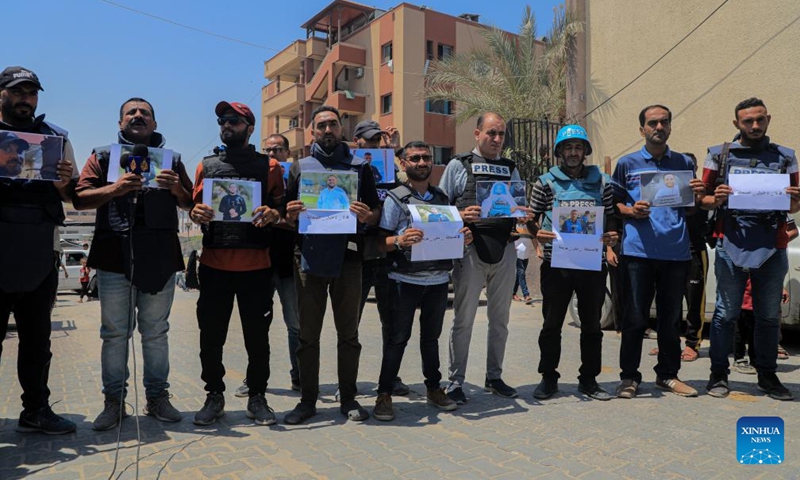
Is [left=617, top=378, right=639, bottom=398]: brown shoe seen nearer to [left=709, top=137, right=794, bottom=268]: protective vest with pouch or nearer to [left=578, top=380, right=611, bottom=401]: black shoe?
[left=578, top=380, right=611, bottom=401]: black shoe

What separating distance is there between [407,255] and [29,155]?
8.67ft

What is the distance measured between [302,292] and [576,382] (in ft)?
9.36

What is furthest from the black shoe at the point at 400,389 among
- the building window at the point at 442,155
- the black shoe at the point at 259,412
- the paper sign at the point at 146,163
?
the building window at the point at 442,155

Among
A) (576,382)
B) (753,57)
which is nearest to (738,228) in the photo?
(576,382)

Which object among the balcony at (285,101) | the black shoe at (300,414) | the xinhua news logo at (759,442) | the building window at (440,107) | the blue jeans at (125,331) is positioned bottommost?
the black shoe at (300,414)

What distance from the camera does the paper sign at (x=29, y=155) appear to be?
399cm

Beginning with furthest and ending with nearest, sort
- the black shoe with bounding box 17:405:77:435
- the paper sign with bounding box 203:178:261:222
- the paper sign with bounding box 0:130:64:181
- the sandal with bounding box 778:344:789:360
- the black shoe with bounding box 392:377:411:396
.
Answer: the sandal with bounding box 778:344:789:360
the black shoe with bounding box 392:377:411:396
the paper sign with bounding box 203:178:261:222
the black shoe with bounding box 17:405:77:435
the paper sign with bounding box 0:130:64:181

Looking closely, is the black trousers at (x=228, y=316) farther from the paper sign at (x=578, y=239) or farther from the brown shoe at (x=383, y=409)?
the paper sign at (x=578, y=239)

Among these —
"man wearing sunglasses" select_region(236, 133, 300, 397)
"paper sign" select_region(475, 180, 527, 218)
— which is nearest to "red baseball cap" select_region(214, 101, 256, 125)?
"man wearing sunglasses" select_region(236, 133, 300, 397)

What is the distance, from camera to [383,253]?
4930 mm

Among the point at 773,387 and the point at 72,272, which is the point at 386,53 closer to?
the point at 72,272

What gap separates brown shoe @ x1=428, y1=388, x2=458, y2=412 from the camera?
16.0ft

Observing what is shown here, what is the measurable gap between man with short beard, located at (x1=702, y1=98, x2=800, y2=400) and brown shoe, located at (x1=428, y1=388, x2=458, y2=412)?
227 centimetres

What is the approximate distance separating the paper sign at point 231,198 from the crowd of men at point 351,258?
2 centimetres
